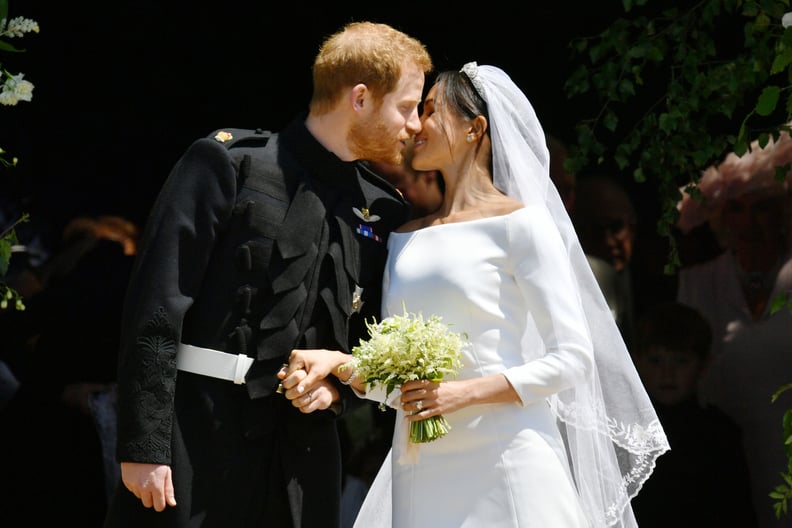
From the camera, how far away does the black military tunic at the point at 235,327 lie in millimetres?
2998

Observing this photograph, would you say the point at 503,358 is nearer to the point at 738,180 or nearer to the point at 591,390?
the point at 591,390

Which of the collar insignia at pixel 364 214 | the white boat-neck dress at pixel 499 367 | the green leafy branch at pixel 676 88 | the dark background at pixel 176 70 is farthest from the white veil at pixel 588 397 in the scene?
the dark background at pixel 176 70

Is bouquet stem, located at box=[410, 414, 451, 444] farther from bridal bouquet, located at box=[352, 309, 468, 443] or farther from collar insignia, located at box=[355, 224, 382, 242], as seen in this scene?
collar insignia, located at box=[355, 224, 382, 242]

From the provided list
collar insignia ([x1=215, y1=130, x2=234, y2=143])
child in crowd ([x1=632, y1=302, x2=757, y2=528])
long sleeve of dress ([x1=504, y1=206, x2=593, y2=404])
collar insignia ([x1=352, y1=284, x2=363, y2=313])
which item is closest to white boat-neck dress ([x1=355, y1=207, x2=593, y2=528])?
long sleeve of dress ([x1=504, y1=206, x2=593, y2=404])

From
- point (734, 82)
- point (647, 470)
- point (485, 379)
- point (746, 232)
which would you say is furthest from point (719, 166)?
point (485, 379)

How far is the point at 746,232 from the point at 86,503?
11.1 feet

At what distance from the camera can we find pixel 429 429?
3.02m

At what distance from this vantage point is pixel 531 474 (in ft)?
10.1

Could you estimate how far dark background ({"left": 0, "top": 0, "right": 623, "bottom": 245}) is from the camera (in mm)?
5605

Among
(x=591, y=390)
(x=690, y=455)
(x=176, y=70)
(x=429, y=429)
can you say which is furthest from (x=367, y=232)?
(x=176, y=70)

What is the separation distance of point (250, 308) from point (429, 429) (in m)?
0.61

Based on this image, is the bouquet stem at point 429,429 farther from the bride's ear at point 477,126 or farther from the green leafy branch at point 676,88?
the green leafy branch at point 676,88

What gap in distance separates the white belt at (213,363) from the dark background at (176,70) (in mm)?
2642

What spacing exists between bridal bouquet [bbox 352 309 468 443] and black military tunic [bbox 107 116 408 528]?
28 centimetres
